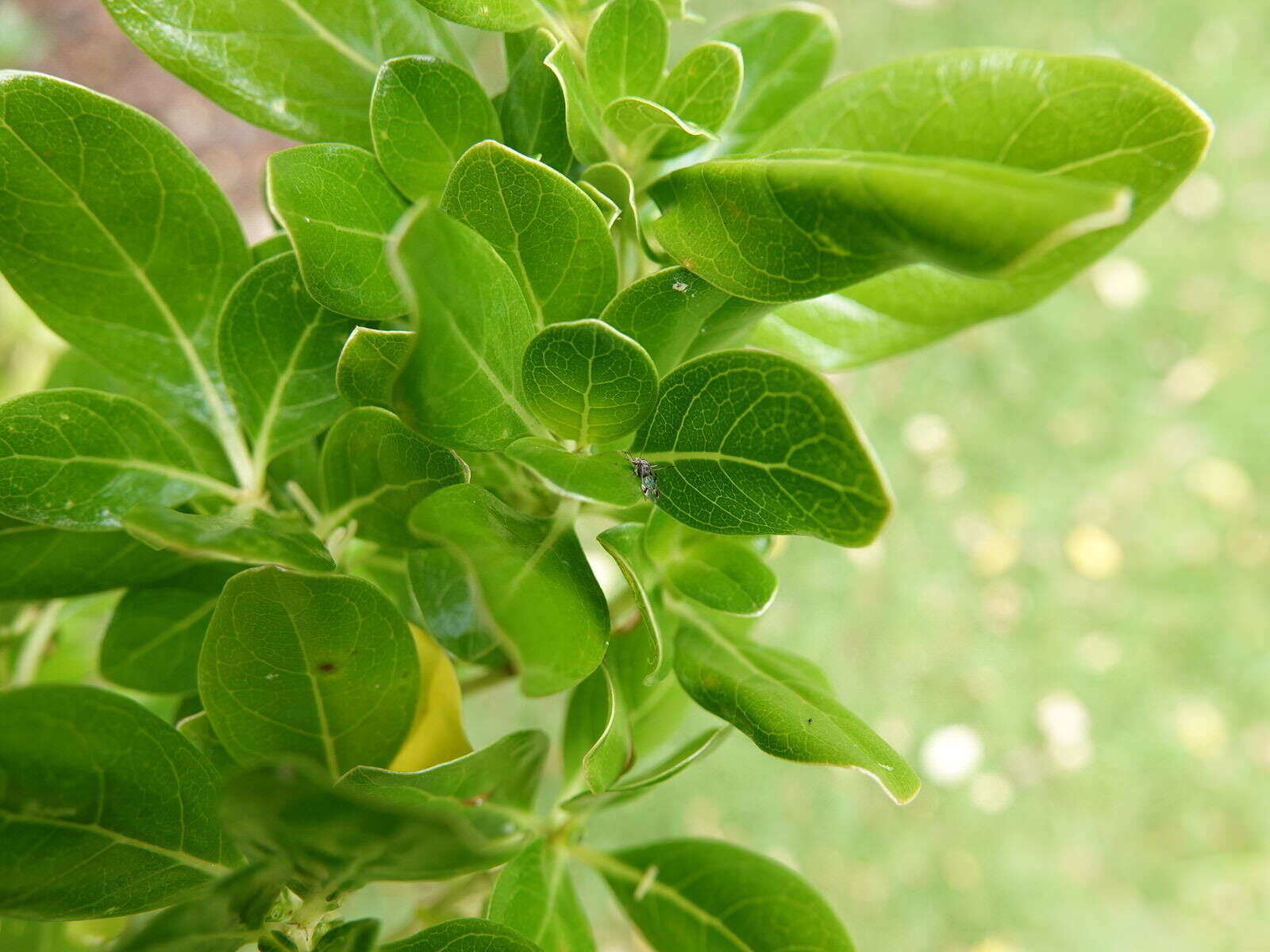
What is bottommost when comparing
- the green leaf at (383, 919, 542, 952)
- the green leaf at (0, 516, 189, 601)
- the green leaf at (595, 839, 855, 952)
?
the green leaf at (595, 839, 855, 952)

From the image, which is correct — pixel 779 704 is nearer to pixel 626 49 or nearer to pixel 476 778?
pixel 476 778

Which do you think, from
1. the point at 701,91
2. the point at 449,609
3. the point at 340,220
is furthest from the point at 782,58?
the point at 449,609

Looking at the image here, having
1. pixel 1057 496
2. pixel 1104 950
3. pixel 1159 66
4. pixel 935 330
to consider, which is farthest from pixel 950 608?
pixel 935 330

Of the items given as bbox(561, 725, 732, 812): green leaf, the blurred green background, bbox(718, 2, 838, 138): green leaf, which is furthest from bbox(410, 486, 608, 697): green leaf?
the blurred green background

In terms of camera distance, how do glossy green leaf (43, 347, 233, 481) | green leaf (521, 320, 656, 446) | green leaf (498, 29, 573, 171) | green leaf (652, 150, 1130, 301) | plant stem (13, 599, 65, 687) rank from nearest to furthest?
green leaf (652, 150, 1130, 301)
green leaf (521, 320, 656, 446)
green leaf (498, 29, 573, 171)
glossy green leaf (43, 347, 233, 481)
plant stem (13, 599, 65, 687)

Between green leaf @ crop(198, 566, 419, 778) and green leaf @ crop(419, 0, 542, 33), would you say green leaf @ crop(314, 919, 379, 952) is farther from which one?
green leaf @ crop(419, 0, 542, 33)

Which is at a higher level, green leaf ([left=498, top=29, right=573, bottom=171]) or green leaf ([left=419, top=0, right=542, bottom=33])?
green leaf ([left=419, top=0, right=542, bottom=33])

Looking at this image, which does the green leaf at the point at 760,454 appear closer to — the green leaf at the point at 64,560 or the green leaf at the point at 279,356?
the green leaf at the point at 279,356
